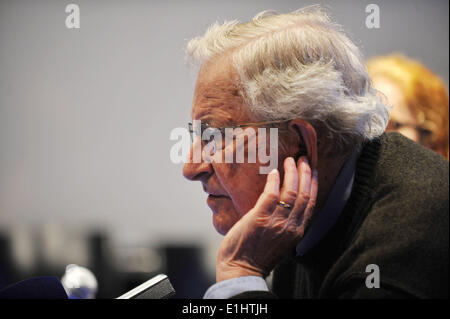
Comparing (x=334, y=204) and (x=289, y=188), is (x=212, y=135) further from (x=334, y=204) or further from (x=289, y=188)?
(x=334, y=204)

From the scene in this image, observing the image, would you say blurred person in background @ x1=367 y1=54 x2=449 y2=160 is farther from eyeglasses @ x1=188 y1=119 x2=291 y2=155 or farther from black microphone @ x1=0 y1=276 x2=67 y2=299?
black microphone @ x1=0 y1=276 x2=67 y2=299

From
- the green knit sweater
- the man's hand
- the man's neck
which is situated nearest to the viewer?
the green knit sweater

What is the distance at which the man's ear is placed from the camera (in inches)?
46.6

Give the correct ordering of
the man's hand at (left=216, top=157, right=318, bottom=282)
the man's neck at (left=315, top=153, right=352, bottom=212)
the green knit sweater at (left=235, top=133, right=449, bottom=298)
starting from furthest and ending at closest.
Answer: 1. the man's neck at (left=315, top=153, right=352, bottom=212)
2. the man's hand at (left=216, top=157, right=318, bottom=282)
3. the green knit sweater at (left=235, top=133, right=449, bottom=298)

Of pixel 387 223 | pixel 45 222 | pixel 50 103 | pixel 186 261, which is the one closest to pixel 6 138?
pixel 50 103

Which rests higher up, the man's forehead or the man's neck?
the man's forehead

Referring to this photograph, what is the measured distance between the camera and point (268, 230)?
3.67 feet

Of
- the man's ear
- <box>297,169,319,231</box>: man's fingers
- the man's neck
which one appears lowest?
<box>297,169,319,231</box>: man's fingers

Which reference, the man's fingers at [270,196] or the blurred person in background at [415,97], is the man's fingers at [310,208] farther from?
the blurred person in background at [415,97]

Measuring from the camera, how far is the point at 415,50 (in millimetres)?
2252

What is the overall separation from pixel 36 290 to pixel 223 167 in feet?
1.84

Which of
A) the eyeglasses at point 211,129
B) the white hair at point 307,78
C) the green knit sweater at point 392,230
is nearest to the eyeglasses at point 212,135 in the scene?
the eyeglasses at point 211,129

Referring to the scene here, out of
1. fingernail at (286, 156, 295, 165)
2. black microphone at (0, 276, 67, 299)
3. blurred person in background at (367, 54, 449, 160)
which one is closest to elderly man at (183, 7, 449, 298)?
fingernail at (286, 156, 295, 165)

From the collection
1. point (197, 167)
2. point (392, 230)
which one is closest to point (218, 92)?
point (197, 167)
